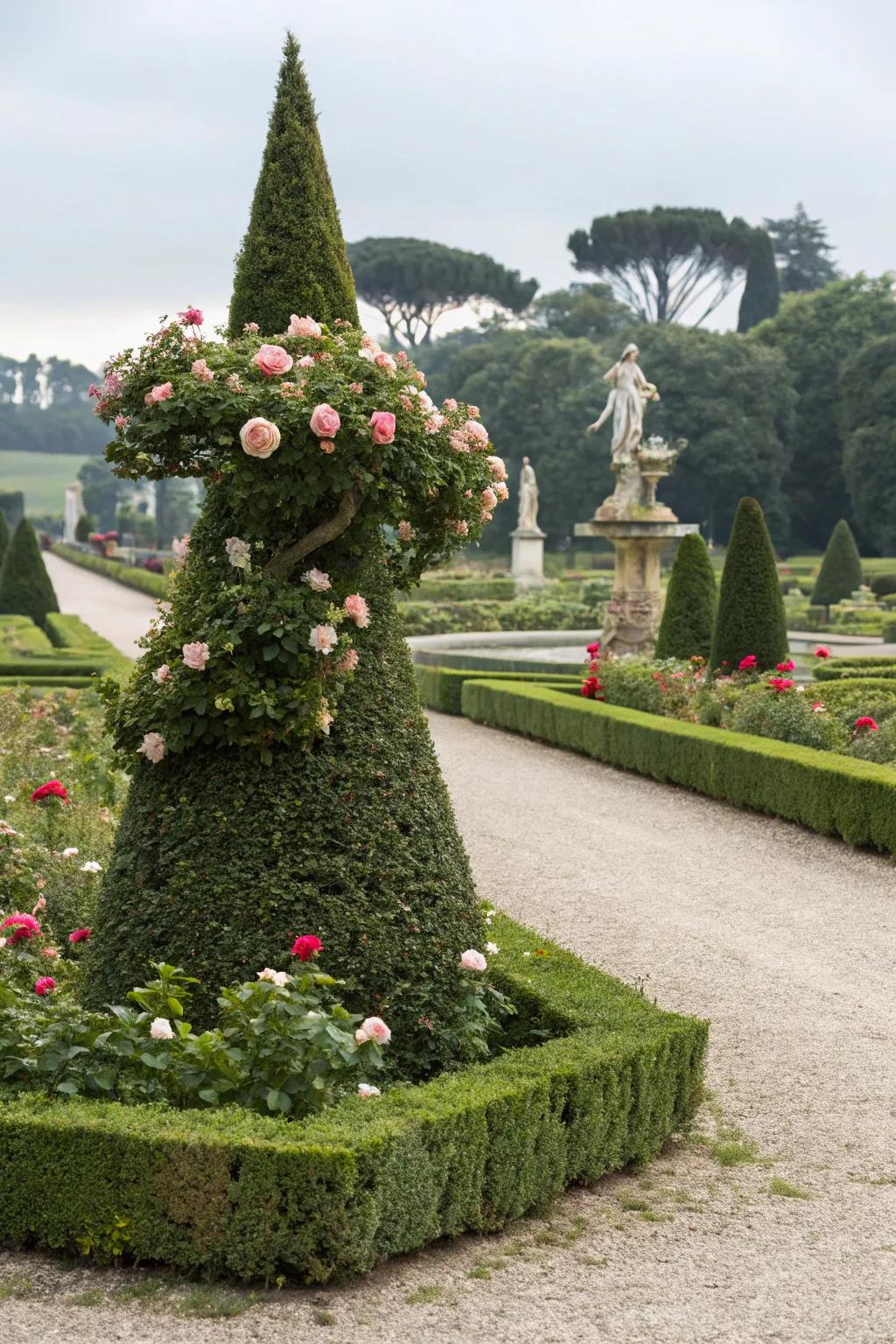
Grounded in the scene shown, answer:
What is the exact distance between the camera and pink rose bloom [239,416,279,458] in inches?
169

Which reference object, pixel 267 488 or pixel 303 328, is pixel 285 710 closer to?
pixel 267 488

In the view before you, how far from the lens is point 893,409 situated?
134ft

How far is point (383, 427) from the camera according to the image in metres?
4.38

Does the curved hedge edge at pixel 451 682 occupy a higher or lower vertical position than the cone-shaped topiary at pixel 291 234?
lower

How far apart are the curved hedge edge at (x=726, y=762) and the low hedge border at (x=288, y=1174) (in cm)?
549

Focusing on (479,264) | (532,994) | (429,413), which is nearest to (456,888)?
(532,994)

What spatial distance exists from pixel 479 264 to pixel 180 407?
192 feet

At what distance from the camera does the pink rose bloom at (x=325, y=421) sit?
4316 millimetres

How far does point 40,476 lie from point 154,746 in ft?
331

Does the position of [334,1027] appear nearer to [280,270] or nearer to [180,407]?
[180,407]

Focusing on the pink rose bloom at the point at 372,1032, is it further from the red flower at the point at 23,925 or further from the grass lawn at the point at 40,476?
the grass lawn at the point at 40,476

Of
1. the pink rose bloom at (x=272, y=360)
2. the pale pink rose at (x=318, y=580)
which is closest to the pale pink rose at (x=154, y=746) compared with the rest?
the pale pink rose at (x=318, y=580)

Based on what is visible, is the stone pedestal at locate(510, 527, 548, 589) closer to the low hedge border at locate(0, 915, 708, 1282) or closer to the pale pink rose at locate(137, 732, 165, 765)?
the pale pink rose at locate(137, 732, 165, 765)

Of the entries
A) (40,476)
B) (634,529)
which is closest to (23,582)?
(634,529)
